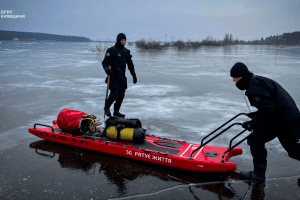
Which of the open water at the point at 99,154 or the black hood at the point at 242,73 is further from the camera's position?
the open water at the point at 99,154

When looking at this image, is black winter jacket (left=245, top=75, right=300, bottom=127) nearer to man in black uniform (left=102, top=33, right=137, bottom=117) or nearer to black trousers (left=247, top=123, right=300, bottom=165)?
black trousers (left=247, top=123, right=300, bottom=165)

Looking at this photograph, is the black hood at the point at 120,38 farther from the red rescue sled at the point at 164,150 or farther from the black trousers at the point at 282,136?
the black trousers at the point at 282,136

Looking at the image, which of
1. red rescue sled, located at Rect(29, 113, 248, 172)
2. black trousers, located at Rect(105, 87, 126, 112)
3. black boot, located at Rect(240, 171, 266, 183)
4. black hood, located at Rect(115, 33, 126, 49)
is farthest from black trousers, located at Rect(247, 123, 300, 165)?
black hood, located at Rect(115, 33, 126, 49)

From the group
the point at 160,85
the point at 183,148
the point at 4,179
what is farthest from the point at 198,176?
the point at 160,85

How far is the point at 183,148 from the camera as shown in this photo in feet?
13.6

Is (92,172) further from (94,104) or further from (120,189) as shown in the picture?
(94,104)

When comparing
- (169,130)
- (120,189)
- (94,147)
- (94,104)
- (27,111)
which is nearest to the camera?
(120,189)

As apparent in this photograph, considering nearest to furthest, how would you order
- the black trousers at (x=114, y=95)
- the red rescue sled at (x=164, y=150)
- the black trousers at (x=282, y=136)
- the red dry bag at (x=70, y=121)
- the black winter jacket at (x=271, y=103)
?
the black winter jacket at (x=271, y=103) < the black trousers at (x=282, y=136) < the red rescue sled at (x=164, y=150) < the red dry bag at (x=70, y=121) < the black trousers at (x=114, y=95)

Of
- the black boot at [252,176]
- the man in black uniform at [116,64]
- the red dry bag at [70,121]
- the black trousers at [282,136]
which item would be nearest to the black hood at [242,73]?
the black trousers at [282,136]

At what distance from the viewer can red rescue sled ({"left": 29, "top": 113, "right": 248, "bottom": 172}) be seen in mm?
3588

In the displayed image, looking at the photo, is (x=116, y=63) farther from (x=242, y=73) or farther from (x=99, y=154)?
(x=242, y=73)

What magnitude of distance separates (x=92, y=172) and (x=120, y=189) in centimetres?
68

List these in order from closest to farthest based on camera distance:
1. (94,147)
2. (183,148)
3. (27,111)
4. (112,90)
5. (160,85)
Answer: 1. (183,148)
2. (94,147)
3. (112,90)
4. (27,111)
5. (160,85)

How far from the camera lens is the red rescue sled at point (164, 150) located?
141 inches
